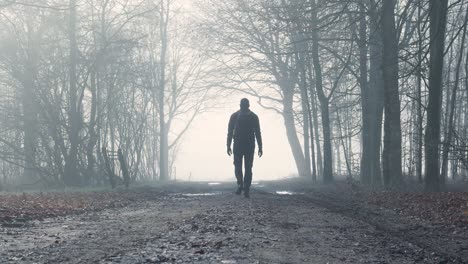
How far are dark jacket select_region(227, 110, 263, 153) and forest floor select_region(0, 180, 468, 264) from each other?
278 cm

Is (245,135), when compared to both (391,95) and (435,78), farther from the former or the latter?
(391,95)

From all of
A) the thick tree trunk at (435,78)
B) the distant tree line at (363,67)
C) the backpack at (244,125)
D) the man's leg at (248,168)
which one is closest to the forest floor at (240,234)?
the man's leg at (248,168)

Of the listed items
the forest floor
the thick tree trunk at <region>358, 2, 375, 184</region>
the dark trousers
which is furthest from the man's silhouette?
the thick tree trunk at <region>358, 2, 375, 184</region>

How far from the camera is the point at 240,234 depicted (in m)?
7.23

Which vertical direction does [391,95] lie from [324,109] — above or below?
below

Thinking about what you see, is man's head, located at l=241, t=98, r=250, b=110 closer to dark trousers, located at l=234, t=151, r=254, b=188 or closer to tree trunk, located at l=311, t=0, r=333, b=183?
dark trousers, located at l=234, t=151, r=254, b=188

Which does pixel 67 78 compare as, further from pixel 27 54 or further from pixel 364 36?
pixel 364 36

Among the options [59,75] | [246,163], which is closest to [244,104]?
[246,163]

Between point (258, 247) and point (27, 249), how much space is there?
7.94ft

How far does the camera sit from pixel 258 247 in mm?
6254

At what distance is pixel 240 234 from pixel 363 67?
55.2ft

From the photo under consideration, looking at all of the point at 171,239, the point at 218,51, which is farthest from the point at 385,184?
the point at 218,51

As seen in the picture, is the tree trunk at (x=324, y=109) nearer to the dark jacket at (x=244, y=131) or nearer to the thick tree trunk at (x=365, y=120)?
the thick tree trunk at (x=365, y=120)

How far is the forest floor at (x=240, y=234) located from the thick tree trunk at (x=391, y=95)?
611cm
